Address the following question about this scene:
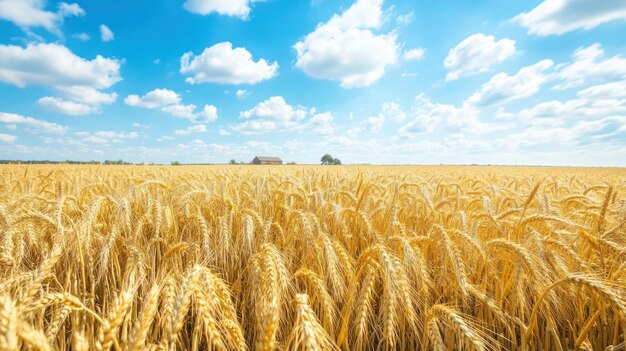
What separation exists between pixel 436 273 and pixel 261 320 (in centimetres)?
149

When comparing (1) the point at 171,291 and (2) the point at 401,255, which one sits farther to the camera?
(2) the point at 401,255

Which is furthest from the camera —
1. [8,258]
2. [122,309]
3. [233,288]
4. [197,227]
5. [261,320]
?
[197,227]

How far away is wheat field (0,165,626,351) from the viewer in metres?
0.99

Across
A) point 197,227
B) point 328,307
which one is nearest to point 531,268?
point 328,307

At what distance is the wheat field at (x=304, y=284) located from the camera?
989mm

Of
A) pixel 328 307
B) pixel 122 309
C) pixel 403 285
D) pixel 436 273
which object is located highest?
pixel 122 309

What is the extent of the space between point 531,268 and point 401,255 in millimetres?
841

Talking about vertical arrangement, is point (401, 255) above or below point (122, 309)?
below

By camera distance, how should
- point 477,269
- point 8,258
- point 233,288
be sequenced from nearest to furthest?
point 8,258
point 233,288
point 477,269

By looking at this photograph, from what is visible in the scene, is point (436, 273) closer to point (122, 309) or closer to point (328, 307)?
point (328, 307)

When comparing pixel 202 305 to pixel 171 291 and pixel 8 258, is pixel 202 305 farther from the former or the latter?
pixel 8 258

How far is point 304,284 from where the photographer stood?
183 cm

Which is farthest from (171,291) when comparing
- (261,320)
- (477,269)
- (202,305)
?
(477,269)

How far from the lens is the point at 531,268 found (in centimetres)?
131
